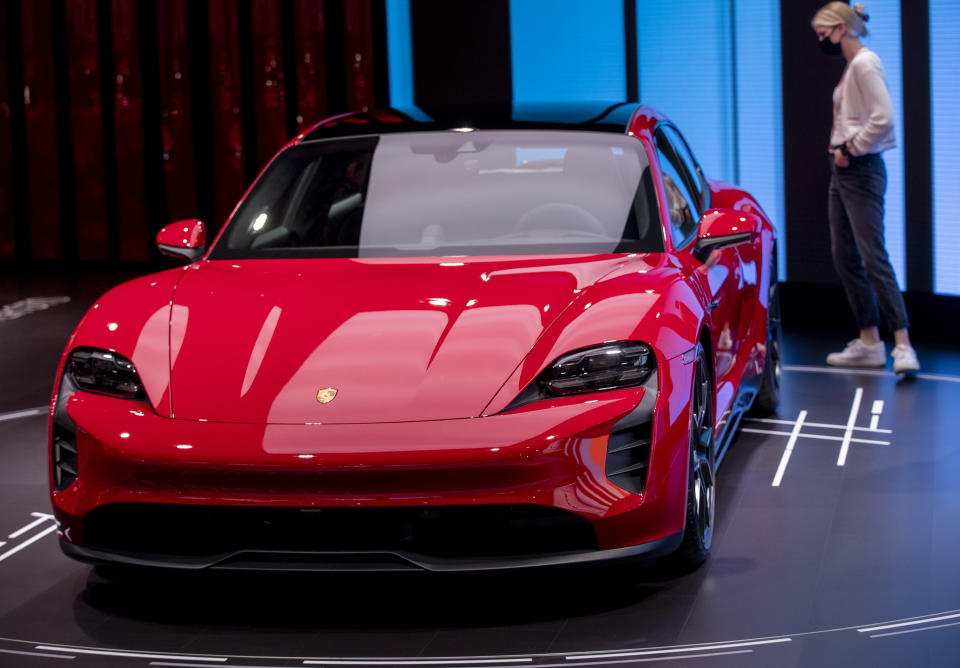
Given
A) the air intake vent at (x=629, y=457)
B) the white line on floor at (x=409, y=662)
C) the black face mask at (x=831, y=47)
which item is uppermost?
the black face mask at (x=831, y=47)

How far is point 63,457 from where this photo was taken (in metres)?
3.45

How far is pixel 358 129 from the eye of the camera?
4.74 m

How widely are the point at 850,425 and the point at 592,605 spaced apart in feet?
8.26

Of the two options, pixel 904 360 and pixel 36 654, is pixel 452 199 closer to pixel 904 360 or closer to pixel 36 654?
pixel 36 654

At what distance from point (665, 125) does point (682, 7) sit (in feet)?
13.8

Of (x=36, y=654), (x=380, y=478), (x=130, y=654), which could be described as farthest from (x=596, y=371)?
(x=36, y=654)

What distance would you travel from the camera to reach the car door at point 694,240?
4.34m

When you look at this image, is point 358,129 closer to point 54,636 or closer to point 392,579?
point 392,579

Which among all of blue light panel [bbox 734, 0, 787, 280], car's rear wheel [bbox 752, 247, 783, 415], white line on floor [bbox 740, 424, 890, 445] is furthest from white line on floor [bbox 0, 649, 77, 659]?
blue light panel [bbox 734, 0, 787, 280]

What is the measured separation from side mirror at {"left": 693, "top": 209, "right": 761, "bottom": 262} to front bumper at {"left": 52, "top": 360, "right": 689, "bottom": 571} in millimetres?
999

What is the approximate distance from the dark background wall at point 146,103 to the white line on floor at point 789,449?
654 centimetres

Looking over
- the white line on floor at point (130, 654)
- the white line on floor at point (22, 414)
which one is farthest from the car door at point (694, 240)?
the white line on floor at point (22, 414)

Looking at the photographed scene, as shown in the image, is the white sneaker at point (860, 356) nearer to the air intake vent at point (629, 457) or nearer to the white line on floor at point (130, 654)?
the air intake vent at point (629, 457)

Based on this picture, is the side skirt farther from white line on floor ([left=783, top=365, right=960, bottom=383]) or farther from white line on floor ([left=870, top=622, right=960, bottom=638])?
white line on floor ([left=783, top=365, right=960, bottom=383])
